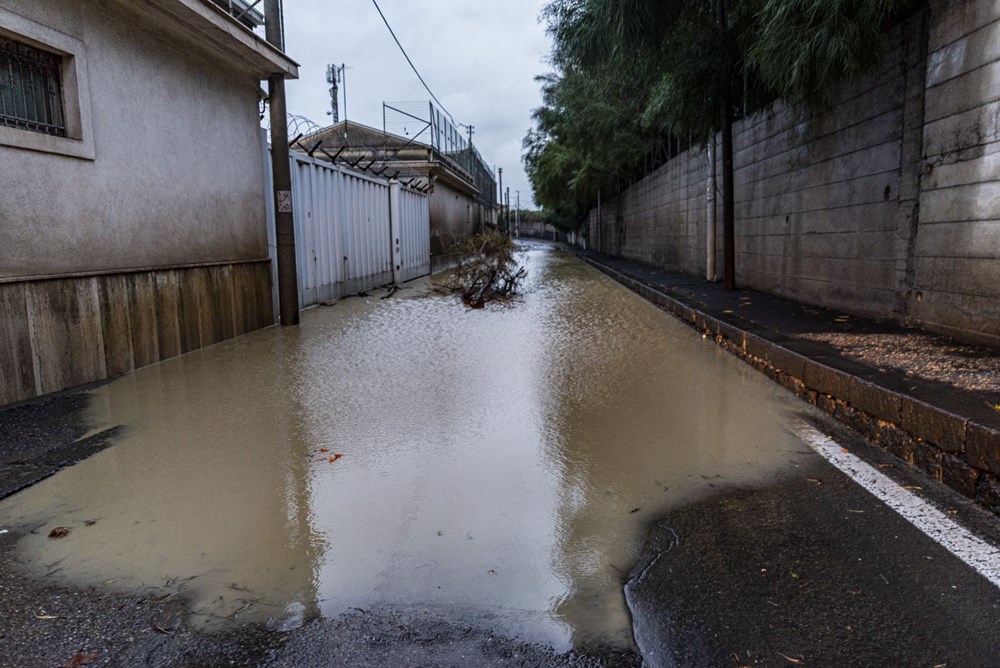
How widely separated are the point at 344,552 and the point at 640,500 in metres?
1.43

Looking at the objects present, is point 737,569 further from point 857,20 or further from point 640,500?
point 857,20

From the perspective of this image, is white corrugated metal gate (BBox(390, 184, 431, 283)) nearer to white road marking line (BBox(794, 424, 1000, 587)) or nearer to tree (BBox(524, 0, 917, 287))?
tree (BBox(524, 0, 917, 287))

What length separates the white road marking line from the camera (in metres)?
2.48

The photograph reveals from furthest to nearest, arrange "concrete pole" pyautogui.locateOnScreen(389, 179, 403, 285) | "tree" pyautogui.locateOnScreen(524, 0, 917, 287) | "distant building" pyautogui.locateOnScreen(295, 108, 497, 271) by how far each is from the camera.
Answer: "distant building" pyautogui.locateOnScreen(295, 108, 497, 271) < "concrete pole" pyautogui.locateOnScreen(389, 179, 403, 285) < "tree" pyautogui.locateOnScreen(524, 0, 917, 287)

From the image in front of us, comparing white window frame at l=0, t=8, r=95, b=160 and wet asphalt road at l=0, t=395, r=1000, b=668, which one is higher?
white window frame at l=0, t=8, r=95, b=160

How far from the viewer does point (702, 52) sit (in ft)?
33.3

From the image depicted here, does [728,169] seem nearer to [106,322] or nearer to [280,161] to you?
[280,161]

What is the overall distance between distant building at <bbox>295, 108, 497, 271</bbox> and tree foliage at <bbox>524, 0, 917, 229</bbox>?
569cm

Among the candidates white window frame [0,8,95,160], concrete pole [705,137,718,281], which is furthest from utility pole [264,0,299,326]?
concrete pole [705,137,718,281]

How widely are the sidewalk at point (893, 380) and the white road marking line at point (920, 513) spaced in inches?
11.3

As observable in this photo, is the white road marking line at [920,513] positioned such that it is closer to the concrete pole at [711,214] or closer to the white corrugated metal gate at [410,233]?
the concrete pole at [711,214]

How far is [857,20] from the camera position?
6.13m

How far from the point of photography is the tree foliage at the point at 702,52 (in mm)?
6301

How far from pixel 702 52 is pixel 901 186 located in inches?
189
